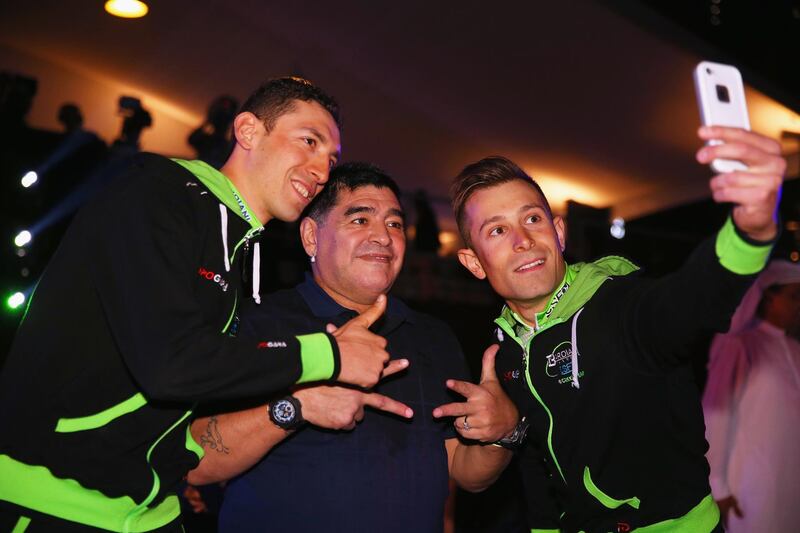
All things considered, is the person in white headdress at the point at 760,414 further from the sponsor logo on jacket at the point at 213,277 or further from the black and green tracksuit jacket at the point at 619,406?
the sponsor logo on jacket at the point at 213,277

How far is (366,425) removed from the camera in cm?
A: 253

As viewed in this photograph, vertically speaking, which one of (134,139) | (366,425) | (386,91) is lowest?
(366,425)

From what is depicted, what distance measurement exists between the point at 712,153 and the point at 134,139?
6.74 metres

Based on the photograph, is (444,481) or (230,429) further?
(444,481)

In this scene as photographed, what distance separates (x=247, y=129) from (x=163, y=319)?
105 cm

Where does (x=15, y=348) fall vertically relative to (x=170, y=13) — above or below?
below

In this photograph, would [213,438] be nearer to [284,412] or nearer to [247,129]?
[284,412]

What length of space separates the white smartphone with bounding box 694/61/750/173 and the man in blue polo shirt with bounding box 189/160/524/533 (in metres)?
1.29

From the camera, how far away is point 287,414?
2271 millimetres

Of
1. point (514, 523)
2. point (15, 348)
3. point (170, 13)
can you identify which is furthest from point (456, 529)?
point (170, 13)

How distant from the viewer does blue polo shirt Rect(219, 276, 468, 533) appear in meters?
2.35

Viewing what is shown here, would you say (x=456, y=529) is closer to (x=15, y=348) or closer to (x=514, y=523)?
(x=514, y=523)

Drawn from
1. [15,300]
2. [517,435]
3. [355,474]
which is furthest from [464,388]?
[15,300]

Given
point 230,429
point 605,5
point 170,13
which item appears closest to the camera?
point 230,429
